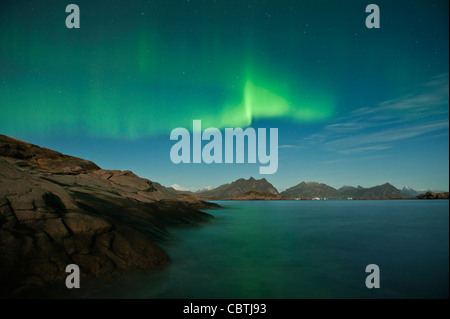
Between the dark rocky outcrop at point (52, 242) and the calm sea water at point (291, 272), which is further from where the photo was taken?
the calm sea water at point (291, 272)

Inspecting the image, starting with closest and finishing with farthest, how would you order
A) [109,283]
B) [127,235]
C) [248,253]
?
[109,283] < [127,235] < [248,253]

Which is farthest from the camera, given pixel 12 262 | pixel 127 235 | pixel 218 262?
pixel 218 262

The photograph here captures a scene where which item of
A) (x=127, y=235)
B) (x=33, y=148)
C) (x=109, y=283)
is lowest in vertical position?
(x=109, y=283)

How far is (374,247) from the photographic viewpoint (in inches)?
797

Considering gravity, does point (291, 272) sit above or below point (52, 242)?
below

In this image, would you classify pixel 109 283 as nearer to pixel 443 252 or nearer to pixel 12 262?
pixel 12 262

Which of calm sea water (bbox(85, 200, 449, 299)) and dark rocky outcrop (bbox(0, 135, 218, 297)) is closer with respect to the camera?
dark rocky outcrop (bbox(0, 135, 218, 297))

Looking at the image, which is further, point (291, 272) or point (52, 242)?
point (291, 272)

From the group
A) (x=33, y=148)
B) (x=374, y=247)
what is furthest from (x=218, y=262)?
(x=33, y=148)

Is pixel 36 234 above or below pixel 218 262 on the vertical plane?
above

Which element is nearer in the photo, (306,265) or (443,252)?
(306,265)

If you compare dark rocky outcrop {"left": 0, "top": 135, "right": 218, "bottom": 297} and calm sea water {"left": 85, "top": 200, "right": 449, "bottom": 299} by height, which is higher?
dark rocky outcrop {"left": 0, "top": 135, "right": 218, "bottom": 297}

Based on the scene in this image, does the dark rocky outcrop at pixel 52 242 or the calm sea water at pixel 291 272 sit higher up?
the dark rocky outcrop at pixel 52 242
